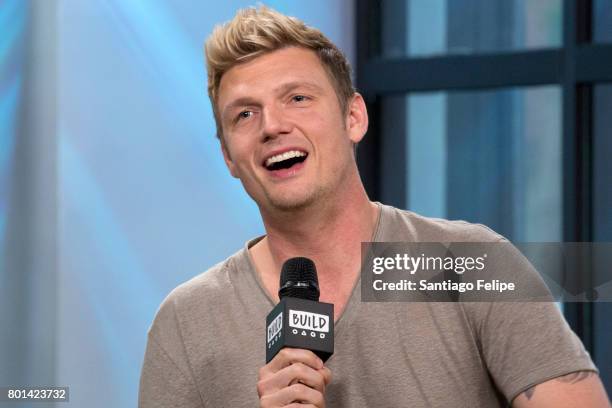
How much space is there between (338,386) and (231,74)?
649 millimetres

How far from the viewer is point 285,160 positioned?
2016mm

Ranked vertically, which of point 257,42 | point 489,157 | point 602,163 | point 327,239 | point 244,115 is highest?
point 489,157

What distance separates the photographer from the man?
1.87m

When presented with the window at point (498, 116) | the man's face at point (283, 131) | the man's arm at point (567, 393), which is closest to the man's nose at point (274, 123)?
the man's face at point (283, 131)

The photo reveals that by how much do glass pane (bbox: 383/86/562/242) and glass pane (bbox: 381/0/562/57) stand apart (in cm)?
19

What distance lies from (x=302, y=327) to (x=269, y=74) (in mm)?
708

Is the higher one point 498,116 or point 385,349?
point 498,116

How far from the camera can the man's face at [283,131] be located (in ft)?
6.56

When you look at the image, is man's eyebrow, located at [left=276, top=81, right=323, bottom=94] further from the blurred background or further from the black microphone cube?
the blurred background

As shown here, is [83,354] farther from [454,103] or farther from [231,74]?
[454,103]

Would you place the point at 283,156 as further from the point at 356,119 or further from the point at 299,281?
the point at 299,281

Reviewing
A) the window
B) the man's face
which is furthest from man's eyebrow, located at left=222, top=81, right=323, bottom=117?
the window

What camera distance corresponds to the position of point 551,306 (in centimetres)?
190

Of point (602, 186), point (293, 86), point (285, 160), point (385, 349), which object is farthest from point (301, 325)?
point (602, 186)
